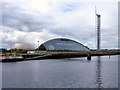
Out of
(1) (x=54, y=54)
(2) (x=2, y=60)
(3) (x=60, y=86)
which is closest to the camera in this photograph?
(3) (x=60, y=86)

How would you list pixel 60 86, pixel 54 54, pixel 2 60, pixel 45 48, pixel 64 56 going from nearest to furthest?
pixel 60 86
pixel 2 60
pixel 54 54
pixel 64 56
pixel 45 48

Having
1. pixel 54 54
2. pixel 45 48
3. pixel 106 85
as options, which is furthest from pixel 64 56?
pixel 106 85

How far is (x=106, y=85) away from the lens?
2936cm

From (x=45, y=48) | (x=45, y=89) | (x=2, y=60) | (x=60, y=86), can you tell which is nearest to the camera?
(x=45, y=89)

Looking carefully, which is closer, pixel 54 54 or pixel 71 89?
pixel 71 89

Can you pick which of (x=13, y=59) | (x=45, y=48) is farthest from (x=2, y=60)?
(x=45, y=48)

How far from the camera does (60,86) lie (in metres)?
28.0

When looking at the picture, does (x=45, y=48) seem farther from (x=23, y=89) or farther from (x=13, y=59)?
(x=23, y=89)

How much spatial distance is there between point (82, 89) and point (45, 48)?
16923 centimetres

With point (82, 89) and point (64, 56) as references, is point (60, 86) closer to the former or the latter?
point (82, 89)

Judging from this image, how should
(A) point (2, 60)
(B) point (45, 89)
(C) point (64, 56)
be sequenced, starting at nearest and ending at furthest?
(B) point (45, 89), (A) point (2, 60), (C) point (64, 56)

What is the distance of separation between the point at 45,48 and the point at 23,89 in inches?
6621

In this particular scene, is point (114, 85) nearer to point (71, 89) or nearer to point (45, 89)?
point (71, 89)

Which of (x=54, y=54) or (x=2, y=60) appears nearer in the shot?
(x=2, y=60)
